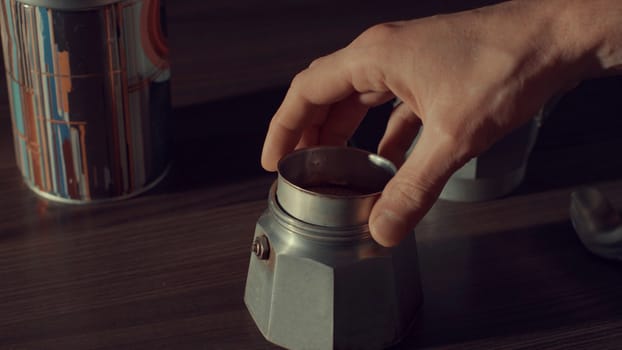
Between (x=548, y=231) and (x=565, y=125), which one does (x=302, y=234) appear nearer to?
(x=548, y=231)

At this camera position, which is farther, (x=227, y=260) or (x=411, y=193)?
(x=227, y=260)

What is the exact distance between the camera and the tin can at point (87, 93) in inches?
30.0

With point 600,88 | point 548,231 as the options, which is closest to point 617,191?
point 548,231

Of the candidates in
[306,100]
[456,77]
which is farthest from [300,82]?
[456,77]

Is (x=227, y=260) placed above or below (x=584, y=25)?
below

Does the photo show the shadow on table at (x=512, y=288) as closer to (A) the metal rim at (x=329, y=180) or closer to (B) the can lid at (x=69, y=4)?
(A) the metal rim at (x=329, y=180)

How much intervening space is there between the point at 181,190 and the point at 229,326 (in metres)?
0.20

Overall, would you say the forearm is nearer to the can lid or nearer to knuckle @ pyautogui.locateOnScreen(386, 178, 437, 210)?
knuckle @ pyautogui.locateOnScreen(386, 178, 437, 210)

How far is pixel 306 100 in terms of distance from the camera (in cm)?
74

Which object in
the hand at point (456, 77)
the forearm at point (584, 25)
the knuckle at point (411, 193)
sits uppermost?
the forearm at point (584, 25)

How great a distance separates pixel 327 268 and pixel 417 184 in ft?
0.29

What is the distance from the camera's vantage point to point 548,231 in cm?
83

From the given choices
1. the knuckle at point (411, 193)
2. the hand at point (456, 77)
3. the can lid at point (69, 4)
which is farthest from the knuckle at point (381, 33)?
the can lid at point (69, 4)

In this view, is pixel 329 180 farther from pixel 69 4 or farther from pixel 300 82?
pixel 69 4
